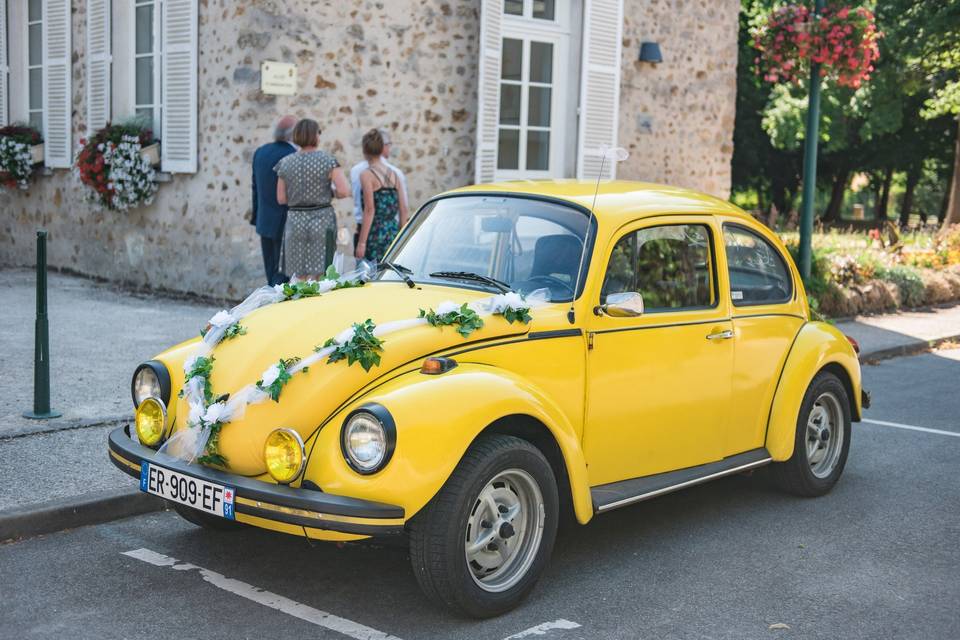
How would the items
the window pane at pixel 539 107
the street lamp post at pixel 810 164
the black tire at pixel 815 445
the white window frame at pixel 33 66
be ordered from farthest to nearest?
1. the white window frame at pixel 33 66
2. the window pane at pixel 539 107
3. the street lamp post at pixel 810 164
4. the black tire at pixel 815 445

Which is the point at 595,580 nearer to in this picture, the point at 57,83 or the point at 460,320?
the point at 460,320

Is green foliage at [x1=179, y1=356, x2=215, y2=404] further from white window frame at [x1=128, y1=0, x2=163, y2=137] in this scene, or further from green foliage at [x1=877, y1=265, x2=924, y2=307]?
green foliage at [x1=877, y1=265, x2=924, y2=307]

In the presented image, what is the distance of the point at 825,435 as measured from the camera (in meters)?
6.37

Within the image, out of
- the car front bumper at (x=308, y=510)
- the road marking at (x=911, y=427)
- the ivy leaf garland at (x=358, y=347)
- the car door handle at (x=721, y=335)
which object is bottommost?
the road marking at (x=911, y=427)

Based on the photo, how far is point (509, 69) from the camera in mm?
13969

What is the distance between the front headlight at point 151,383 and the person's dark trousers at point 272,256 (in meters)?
5.27

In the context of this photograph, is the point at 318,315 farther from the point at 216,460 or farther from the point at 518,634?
Result: the point at 518,634

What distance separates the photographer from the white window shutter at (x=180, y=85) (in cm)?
1253

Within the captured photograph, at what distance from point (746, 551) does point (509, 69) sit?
9.68 metres

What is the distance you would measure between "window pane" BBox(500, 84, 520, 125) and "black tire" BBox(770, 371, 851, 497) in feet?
27.0

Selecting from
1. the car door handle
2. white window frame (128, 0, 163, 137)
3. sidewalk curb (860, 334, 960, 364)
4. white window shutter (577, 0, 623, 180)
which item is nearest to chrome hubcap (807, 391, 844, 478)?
the car door handle

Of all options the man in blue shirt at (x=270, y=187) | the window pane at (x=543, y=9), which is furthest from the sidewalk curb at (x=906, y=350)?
the man in blue shirt at (x=270, y=187)

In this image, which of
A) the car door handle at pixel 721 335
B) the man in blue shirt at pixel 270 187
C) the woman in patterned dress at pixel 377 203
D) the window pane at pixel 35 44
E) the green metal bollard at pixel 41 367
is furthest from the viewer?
the window pane at pixel 35 44

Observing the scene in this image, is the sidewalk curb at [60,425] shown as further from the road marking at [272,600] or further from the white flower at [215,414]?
the white flower at [215,414]
